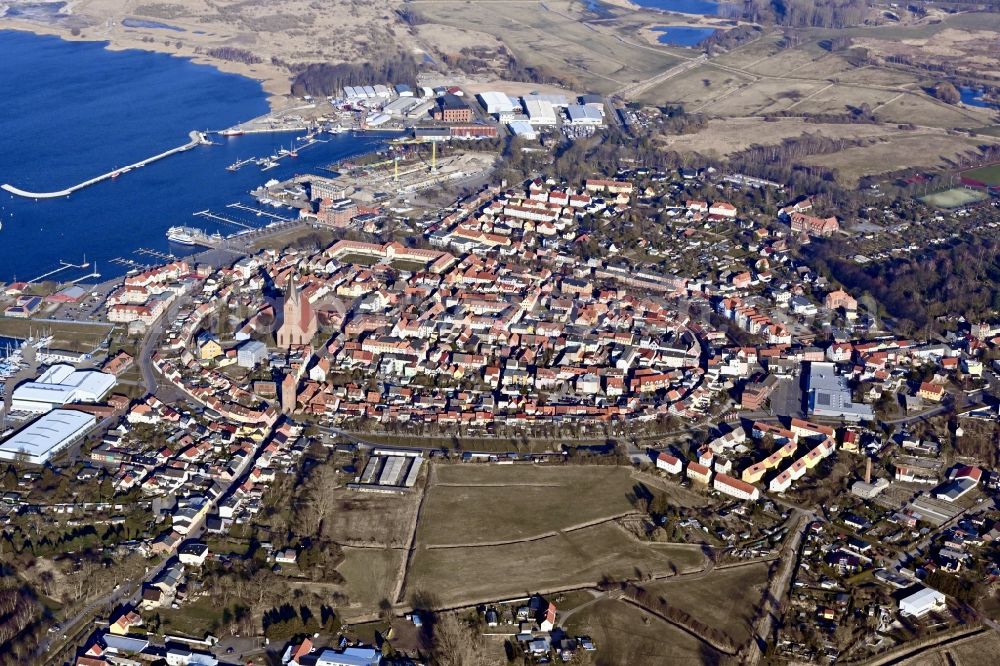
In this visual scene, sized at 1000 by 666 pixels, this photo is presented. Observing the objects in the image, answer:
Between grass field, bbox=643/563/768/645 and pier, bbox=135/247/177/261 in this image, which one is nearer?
grass field, bbox=643/563/768/645

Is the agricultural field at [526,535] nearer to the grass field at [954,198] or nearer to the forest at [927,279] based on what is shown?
the forest at [927,279]

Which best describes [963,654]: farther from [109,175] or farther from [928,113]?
[928,113]

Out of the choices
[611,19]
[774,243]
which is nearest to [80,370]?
[774,243]

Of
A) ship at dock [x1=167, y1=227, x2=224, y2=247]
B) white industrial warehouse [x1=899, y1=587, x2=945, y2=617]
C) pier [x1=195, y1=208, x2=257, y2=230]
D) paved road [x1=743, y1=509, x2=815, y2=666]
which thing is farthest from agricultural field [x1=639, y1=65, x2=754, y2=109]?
white industrial warehouse [x1=899, y1=587, x2=945, y2=617]

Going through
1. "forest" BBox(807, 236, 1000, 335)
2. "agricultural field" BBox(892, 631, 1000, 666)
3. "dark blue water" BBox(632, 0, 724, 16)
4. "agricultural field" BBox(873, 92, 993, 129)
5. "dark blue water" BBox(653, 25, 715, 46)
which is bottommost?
→ "agricultural field" BBox(892, 631, 1000, 666)

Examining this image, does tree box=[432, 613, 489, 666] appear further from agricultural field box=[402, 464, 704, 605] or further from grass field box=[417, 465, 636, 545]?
grass field box=[417, 465, 636, 545]

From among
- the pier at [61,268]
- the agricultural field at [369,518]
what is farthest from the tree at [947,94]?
the agricultural field at [369,518]
